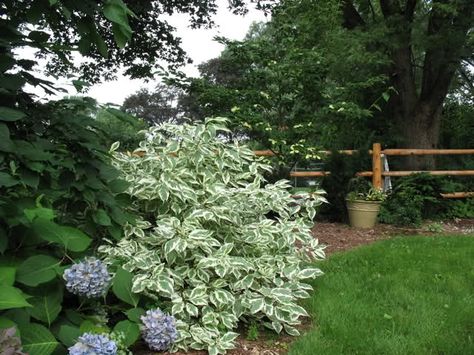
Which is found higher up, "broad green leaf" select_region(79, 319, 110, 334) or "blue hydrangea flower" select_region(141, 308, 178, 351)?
"broad green leaf" select_region(79, 319, 110, 334)

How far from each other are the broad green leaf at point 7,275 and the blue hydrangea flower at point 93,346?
372 millimetres

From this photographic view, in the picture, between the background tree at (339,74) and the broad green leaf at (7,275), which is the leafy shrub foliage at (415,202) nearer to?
the background tree at (339,74)

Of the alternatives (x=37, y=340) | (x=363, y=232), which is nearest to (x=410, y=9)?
(x=363, y=232)

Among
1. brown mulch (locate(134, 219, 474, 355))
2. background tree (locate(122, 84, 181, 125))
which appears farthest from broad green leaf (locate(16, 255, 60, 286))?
background tree (locate(122, 84, 181, 125))

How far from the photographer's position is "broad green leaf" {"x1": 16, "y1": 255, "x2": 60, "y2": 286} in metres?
2.09

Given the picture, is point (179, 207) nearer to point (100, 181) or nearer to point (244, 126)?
point (100, 181)

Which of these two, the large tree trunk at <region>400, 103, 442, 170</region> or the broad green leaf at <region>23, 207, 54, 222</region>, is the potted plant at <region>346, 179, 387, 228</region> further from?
the broad green leaf at <region>23, 207, 54, 222</region>

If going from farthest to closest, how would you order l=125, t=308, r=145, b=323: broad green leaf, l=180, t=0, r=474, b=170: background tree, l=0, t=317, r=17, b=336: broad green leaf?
l=180, t=0, r=474, b=170: background tree < l=125, t=308, r=145, b=323: broad green leaf < l=0, t=317, r=17, b=336: broad green leaf

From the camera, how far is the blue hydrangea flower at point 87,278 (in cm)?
216

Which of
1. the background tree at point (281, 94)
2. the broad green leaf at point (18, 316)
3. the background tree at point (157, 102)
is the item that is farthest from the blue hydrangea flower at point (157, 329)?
the background tree at point (157, 102)

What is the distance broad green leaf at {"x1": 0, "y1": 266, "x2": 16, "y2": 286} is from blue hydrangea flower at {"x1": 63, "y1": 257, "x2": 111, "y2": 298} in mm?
231

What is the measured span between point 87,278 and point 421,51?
36.6ft

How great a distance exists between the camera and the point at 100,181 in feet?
7.80

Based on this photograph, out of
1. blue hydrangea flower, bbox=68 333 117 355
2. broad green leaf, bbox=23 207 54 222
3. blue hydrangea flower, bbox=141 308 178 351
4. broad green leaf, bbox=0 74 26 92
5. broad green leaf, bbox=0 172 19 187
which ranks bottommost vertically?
blue hydrangea flower, bbox=141 308 178 351
